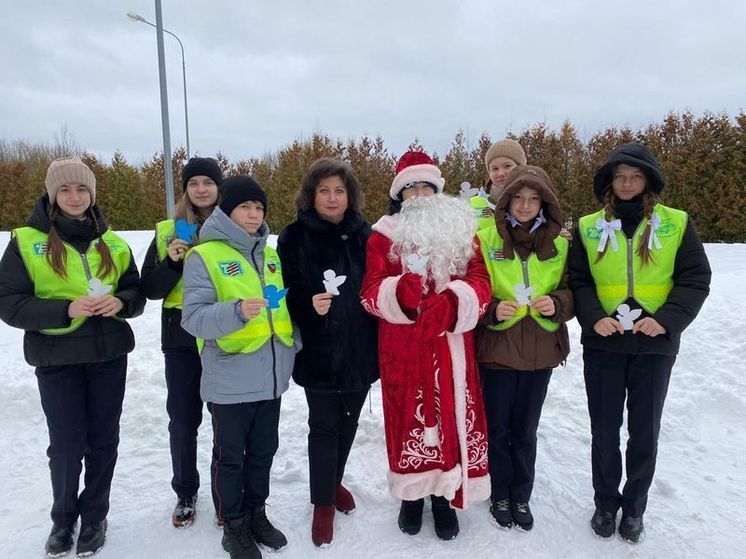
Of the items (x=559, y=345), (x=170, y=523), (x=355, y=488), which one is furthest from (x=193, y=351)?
(x=559, y=345)

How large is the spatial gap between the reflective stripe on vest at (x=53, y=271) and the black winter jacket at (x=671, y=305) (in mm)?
2818

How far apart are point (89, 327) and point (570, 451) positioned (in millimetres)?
3596

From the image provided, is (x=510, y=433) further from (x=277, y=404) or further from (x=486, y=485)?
(x=277, y=404)

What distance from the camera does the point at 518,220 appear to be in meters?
3.01

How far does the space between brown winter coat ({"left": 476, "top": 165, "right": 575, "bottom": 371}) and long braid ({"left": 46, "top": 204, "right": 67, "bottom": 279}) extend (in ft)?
7.84

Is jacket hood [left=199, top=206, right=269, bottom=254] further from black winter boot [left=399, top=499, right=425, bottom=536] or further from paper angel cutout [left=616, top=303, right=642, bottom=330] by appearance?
paper angel cutout [left=616, top=303, right=642, bottom=330]

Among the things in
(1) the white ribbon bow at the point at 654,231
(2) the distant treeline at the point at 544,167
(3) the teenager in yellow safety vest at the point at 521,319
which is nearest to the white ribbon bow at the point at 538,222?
(3) the teenager in yellow safety vest at the point at 521,319

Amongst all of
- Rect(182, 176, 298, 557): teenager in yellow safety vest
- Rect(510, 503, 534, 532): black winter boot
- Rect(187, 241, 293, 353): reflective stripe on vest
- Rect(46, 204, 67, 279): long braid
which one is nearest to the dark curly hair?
Rect(182, 176, 298, 557): teenager in yellow safety vest

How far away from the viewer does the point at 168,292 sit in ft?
9.79

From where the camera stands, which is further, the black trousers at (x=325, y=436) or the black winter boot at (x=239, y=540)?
the black trousers at (x=325, y=436)

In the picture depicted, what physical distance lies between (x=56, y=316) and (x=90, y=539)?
1.34 meters

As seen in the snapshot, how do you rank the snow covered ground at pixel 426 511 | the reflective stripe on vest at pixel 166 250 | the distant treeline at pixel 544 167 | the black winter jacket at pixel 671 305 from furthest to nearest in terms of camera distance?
the distant treeline at pixel 544 167 → the reflective stripe on vest at pixel 166 250 → the snow covered ground at pixel 426 511 → the black winter jacket at pixel 671 305

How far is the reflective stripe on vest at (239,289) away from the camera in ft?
8.87

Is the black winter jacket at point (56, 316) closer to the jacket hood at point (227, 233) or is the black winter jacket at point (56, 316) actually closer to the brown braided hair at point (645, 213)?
the jacket hood at point (227, 233)
